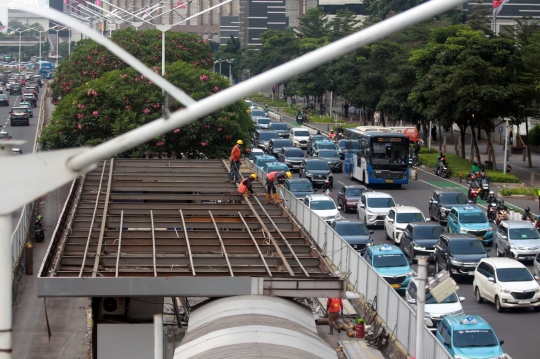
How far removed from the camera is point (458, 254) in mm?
29453

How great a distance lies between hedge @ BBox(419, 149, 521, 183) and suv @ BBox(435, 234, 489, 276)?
855 inches

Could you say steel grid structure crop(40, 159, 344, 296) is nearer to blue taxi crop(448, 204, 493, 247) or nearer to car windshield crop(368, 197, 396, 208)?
blue taxi crop(448, 204, 493, 247)

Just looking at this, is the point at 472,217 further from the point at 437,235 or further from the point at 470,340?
the point at 470,340

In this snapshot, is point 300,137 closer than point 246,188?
No

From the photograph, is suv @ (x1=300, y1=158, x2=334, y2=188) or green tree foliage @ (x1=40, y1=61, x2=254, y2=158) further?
suv @ (x1=300, y1=158, x2=334, y2=188)

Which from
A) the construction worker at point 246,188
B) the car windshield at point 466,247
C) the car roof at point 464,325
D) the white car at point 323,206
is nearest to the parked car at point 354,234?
the car windshield at point 466,247

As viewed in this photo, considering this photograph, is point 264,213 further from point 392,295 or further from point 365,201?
point 365,201

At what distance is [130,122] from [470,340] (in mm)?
21449

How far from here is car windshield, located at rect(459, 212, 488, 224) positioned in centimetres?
3509

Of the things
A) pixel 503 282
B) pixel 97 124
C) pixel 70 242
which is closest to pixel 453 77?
pixel 97 124

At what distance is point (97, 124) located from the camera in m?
39.6

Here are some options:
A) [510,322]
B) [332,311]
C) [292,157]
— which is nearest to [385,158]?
[292,157]

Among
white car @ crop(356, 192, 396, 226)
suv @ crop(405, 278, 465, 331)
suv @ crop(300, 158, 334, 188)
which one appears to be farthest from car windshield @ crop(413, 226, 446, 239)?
suv @ crop(300, 158, 334, 188)

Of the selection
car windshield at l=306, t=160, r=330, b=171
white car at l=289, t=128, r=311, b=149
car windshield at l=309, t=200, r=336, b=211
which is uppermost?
white car at l=289, t=128, r=311, b=149
